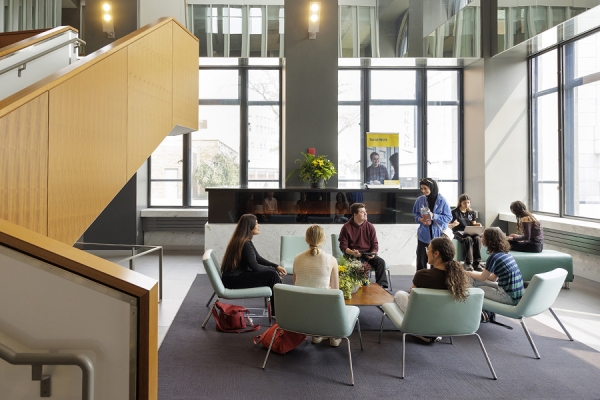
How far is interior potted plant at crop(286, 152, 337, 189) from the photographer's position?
8938mm

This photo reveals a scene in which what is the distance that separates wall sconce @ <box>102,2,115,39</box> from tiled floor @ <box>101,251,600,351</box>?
4.92 m

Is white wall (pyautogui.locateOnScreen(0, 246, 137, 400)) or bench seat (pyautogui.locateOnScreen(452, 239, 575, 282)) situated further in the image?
bench seat (pyautogui.locateOnScreen(452, 239, 575, 282))

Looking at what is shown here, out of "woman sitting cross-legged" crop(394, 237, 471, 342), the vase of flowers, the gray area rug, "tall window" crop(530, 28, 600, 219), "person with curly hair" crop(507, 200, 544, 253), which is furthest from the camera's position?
"tall window" crop(530, 28, 600, 219)

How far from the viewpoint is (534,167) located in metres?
10.1

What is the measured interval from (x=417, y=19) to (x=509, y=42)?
2230 millimetres

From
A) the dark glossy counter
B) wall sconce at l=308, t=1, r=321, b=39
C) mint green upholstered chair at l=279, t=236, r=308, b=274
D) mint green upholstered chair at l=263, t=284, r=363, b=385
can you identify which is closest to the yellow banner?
the dark glossy counter

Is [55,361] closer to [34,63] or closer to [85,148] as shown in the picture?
[85,148]

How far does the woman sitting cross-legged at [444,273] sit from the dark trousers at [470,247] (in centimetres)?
401

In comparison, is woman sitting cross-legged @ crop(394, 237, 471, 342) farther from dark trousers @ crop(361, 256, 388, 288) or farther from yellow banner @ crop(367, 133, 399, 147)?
yellow banner @ crop(367, 133, 399, 147)

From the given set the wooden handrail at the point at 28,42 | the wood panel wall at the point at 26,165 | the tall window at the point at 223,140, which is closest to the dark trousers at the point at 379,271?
the wood panel wall at the point at 26,165

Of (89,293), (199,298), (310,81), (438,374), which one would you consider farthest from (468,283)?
(310,81)

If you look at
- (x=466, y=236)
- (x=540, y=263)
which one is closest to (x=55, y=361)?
(x=540, y=263)

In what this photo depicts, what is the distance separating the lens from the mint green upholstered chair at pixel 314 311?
373cm

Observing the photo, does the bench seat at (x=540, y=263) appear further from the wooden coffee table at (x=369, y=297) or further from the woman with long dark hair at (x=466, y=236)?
the wooden coffee table at (x=369, y=297)
